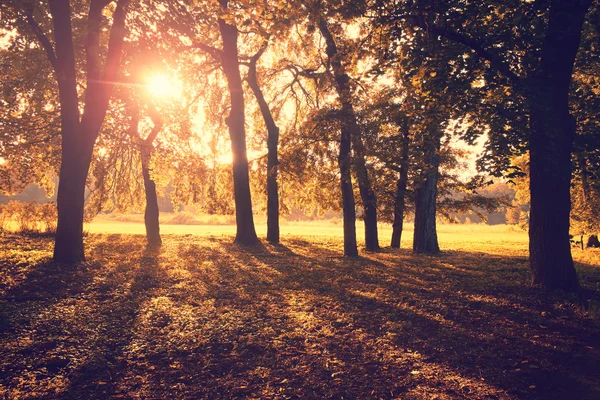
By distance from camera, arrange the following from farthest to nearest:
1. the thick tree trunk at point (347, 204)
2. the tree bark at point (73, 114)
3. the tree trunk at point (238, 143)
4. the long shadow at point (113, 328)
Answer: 1. the tree trunk at point (238, 143)
2. the thick tree trunk at point (347, 204)
3. the tree bark at point (73, 114)
4. the long shadow at point (113, 328)

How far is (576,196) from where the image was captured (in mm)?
19219

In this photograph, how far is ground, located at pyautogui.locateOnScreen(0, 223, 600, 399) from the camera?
4.12m

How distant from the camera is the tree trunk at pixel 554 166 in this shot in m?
7.70

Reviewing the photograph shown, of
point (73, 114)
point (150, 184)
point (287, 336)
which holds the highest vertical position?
point (73, 114)

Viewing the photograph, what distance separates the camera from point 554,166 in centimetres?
775

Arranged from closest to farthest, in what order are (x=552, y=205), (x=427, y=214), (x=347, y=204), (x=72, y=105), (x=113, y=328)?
1. (x=113, y=328)
2. (x=552, y=205)
3. (x=72, y=105)
4. (x=347, y=204)
5. (x=427, y=214)

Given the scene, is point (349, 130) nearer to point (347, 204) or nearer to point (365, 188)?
point (347, 204)

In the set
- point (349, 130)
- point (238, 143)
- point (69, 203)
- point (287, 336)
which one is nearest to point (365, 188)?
point (349, 130)

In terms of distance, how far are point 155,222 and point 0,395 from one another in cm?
1397

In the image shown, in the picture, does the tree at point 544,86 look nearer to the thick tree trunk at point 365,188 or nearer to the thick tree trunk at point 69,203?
the thick tree trunk at point 365,188

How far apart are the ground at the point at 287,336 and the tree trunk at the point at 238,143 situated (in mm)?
7392

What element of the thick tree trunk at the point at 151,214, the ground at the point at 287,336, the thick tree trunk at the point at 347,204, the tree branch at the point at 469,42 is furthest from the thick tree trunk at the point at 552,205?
the thick tree trunk at the point at 151,214

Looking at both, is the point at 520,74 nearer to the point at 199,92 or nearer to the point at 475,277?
the point at 475,277

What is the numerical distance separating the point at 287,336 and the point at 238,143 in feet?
43.1
